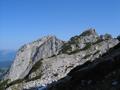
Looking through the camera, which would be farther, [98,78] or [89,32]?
[89,32]

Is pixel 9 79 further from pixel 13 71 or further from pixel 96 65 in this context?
pixel 96 65

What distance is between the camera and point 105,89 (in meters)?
28.5

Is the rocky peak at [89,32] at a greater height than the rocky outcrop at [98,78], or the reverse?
the rocky peak at [89,32]

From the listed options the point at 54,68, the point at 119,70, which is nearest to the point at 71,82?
the point at 119,70

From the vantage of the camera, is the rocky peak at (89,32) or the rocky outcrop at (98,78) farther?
the rocky peak at (89,32)

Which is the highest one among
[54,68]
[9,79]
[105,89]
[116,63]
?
[9,79]

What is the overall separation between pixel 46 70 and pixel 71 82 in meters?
94.7

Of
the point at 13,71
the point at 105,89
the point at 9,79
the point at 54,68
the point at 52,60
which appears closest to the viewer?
the point at 105,89

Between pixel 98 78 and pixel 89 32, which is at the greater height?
pixel 89 32

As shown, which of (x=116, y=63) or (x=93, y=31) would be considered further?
(x=93, y=31)

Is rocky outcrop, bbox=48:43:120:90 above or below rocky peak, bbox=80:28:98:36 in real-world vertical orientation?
below

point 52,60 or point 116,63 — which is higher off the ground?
point 52,60

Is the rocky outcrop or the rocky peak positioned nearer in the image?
the rocky outcrop

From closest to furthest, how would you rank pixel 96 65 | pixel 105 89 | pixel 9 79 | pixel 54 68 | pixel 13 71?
1. pixel 105 89
2. pixel 96 65
3. pixel 54 68
4. pixel 9 79
5. pixel 13 71
